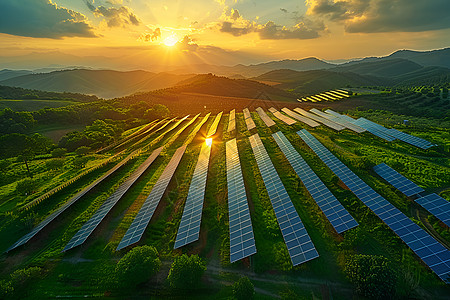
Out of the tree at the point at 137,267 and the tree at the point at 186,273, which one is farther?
the tree at the point at 137,267

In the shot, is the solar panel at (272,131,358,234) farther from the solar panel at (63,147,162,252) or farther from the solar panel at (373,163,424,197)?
the solar panel at (63,147,162,252)

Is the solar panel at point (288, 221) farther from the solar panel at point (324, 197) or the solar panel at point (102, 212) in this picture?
the solar panel at point (102, 212)

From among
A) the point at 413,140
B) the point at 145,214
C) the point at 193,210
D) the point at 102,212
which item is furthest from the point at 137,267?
the point at 413,140

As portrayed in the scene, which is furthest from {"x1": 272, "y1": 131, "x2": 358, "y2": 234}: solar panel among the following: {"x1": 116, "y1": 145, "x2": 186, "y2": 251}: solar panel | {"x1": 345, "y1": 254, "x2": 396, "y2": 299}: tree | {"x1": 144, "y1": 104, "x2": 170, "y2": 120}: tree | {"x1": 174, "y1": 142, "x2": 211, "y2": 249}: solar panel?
{"x1": 144, "y1": 104, "x2": 170, "y2": 120}: tree

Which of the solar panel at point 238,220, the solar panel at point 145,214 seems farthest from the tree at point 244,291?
the solar panel at point 145,214

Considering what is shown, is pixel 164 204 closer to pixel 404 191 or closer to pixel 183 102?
pixel 404 191

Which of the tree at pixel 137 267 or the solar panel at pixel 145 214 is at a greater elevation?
the tree at pixel 137 267

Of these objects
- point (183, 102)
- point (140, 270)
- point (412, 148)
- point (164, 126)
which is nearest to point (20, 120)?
point (164, 126)
